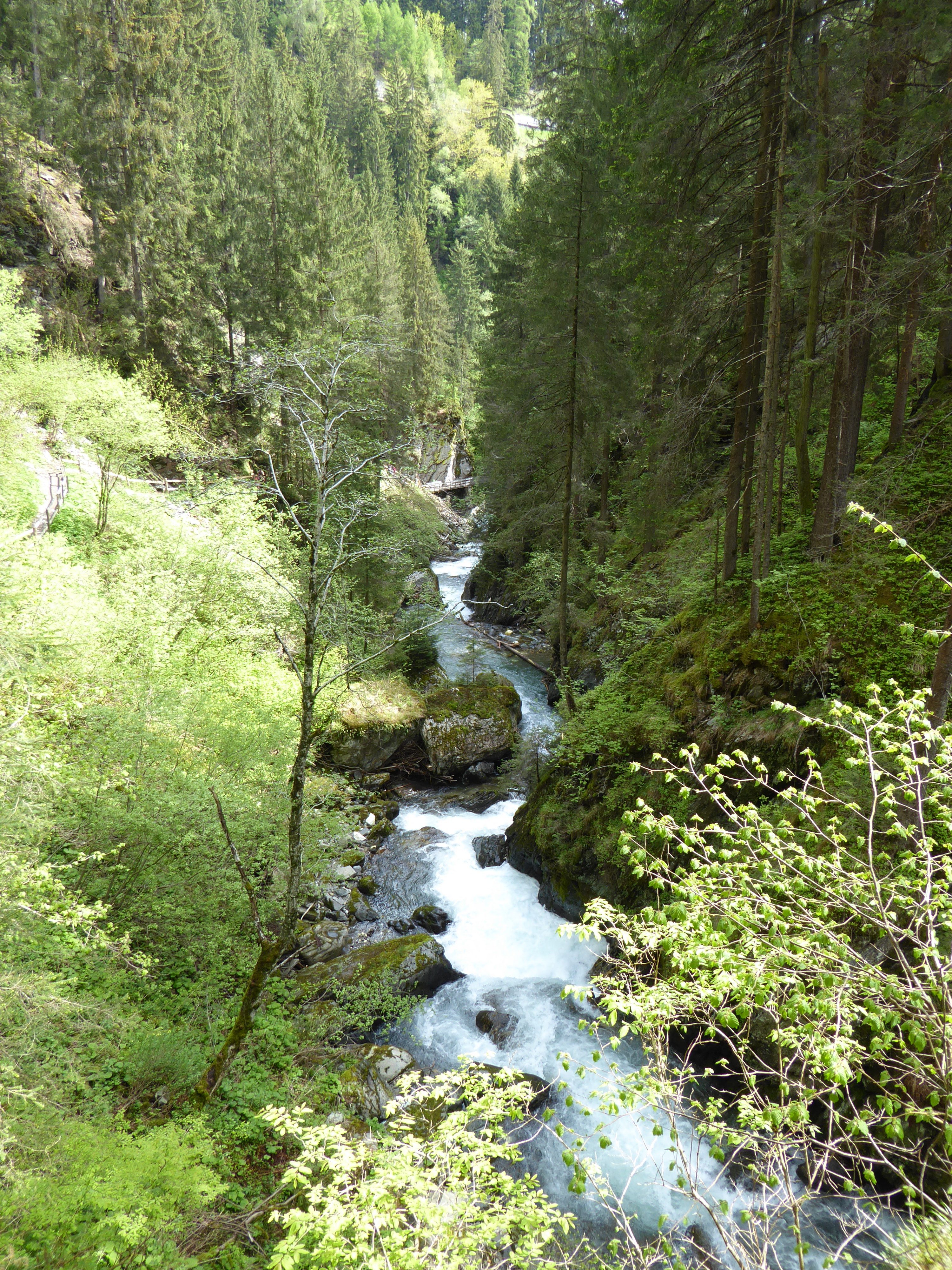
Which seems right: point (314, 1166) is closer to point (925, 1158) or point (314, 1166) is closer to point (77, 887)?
point (77, 887)

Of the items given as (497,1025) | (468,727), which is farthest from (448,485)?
(497,1025)

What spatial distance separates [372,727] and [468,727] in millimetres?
2711

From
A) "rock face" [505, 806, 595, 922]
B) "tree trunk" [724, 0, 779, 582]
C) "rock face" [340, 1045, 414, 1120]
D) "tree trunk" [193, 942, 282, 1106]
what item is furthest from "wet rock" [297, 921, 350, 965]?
"tree trunk" [724, 0, 779, 582]

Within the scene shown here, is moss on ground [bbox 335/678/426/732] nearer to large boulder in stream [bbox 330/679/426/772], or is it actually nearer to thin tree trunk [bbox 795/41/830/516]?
large boulder in stream [bbox 330/679/426/772]

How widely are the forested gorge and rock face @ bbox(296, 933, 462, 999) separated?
0.26 feet

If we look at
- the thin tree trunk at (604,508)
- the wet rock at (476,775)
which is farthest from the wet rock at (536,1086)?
the thin tree trunk at (604,508)

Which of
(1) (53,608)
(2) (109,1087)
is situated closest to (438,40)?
(1) (53,608)

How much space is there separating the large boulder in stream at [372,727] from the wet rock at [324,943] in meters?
5.38

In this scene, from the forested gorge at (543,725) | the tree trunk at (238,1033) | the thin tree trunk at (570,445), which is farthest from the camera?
the thin tree trunk at (570,445)

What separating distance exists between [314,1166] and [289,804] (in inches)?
180

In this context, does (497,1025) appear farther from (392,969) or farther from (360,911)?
(360,911)

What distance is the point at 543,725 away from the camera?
17531 millimetres

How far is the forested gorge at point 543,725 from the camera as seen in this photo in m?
4.15

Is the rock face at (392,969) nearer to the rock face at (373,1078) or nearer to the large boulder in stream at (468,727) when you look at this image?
the rock face at (373,1078)
